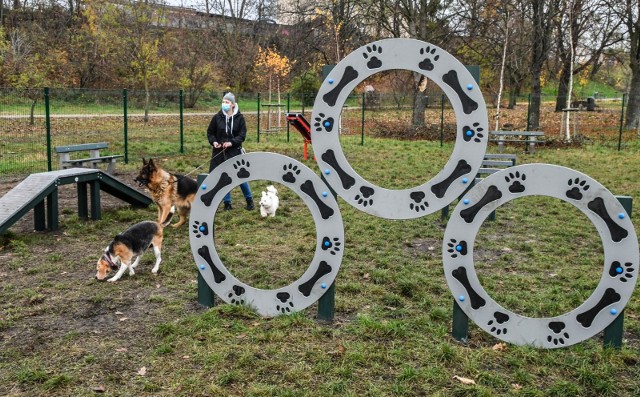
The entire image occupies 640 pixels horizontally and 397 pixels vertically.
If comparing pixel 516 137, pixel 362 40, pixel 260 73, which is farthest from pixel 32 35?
pixel 516 137

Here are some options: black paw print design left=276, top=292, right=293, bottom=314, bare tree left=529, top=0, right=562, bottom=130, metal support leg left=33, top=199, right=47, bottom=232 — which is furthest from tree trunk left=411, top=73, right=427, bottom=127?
black paw print design left=276, top=292, right=293, bottom=314

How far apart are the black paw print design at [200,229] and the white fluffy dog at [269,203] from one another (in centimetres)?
365

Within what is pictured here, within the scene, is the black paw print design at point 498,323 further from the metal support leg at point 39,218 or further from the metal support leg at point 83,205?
the metal support leg at point 83,205

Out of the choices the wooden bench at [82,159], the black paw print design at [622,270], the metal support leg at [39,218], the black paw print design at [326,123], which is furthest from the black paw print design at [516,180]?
the wooden bench at [82,159]

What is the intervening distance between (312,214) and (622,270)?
237 centimetres

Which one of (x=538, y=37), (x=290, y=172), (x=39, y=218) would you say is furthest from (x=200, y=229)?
(x=538, y=37)

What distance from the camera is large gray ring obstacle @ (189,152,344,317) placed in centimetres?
500

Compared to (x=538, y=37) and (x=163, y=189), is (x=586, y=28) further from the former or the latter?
(x=163, y=189)

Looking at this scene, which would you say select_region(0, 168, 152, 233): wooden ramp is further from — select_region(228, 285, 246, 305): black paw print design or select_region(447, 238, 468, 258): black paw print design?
select_region(447, 238, 468, 258): black paw print design

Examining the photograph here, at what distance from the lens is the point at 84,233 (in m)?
8.20

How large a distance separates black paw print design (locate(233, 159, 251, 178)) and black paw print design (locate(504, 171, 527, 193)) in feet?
7.04

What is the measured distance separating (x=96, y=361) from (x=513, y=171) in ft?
11.0

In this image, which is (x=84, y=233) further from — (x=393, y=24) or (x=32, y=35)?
(x=32, y=35)

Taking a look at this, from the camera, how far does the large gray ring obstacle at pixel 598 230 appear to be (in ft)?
14.3
